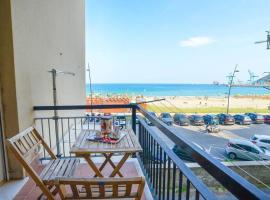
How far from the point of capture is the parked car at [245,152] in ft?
23.1

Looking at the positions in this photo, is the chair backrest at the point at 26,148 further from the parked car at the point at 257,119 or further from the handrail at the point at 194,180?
the parked car at the point at 257,119

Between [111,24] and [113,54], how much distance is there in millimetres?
7599

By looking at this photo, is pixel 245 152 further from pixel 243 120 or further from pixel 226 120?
pixel 243 120

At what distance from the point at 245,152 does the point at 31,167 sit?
7.30 meters

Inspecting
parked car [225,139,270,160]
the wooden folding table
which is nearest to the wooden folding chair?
the wooden folding table

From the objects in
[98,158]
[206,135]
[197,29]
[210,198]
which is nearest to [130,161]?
[98,158]

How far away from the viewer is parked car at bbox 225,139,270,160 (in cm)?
704

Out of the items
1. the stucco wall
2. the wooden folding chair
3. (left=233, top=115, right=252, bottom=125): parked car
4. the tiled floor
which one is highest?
the stucco wall

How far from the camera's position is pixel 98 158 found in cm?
334

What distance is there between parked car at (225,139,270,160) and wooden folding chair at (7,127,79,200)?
6662 mm

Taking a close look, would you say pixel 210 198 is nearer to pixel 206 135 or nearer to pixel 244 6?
pixel 206 135

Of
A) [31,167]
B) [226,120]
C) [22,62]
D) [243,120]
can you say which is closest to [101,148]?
[31,167]

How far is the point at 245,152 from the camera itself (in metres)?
7.07

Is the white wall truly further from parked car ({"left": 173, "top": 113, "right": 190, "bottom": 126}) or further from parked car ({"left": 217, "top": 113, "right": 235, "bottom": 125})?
parked car ({"left": 217, "top": 113, "right": 235, "bottom": 125})
